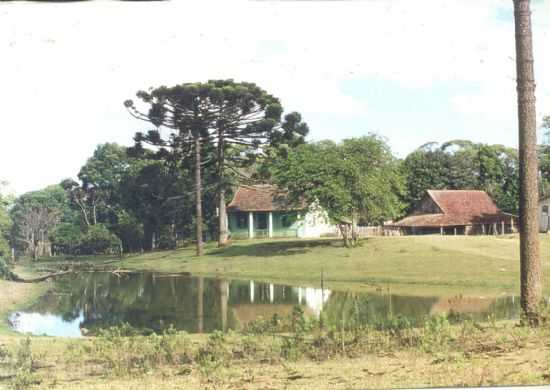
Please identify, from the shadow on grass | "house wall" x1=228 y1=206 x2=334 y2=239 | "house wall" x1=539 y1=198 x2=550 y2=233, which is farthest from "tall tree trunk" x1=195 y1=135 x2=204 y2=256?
"house wall" x1=539 y1=198 x2=550 y2=233

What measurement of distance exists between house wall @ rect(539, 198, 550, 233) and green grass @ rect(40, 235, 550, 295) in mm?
145

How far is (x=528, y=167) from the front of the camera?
8070 millimetres

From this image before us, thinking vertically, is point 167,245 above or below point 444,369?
above

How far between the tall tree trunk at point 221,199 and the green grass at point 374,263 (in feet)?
0.76

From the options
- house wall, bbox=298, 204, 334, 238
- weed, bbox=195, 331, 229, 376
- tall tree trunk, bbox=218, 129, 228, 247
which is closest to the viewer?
weed, bbox=195, 331, 229, 376

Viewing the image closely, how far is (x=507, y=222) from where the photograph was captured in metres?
9.20

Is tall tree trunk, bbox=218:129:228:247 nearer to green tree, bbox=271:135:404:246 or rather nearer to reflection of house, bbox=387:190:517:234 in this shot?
green tree, bbox=271:135:404:246

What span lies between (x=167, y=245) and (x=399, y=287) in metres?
4.34

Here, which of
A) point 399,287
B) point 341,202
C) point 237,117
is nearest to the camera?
point 237,117

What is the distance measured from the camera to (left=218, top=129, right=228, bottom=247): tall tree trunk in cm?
913

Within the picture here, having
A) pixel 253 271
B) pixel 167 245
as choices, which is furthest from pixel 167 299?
pixel 253 271

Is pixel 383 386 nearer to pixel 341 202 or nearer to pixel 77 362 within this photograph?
pixel 77 362

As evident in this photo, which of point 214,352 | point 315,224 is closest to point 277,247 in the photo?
point 315,224

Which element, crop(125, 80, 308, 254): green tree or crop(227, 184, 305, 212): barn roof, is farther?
crop(227, 184, 305, 212): barn roof
